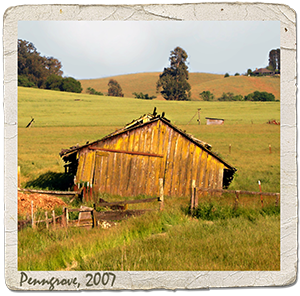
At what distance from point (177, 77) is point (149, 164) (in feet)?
348

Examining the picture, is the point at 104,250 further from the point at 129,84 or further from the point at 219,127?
the point at 129,84

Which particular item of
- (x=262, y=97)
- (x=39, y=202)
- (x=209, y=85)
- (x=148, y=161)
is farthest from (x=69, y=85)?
(x=39, y=202)

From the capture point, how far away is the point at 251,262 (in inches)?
230

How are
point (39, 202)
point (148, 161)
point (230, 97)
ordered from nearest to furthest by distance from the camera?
point (39, 202), point (148, 161), point (230, 97)

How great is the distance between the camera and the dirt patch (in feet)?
46.3

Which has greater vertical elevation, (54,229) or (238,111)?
(238,111)

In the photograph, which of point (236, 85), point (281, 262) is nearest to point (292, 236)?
point (281, 262)

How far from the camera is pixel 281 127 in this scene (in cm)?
523

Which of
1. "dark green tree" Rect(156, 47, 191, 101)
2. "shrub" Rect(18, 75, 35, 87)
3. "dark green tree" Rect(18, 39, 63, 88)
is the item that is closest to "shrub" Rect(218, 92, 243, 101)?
"dark green tree" Rect(156, 47, 191, 101)

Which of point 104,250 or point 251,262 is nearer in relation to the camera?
point 251,262

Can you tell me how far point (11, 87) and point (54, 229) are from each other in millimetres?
5849

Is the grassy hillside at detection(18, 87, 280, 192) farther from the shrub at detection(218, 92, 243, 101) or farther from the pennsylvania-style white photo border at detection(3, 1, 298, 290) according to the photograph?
the shrub at detection(218, 92, 243, 101)

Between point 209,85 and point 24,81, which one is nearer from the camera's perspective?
point 24,81

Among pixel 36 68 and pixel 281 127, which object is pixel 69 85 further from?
pixel 281 127
